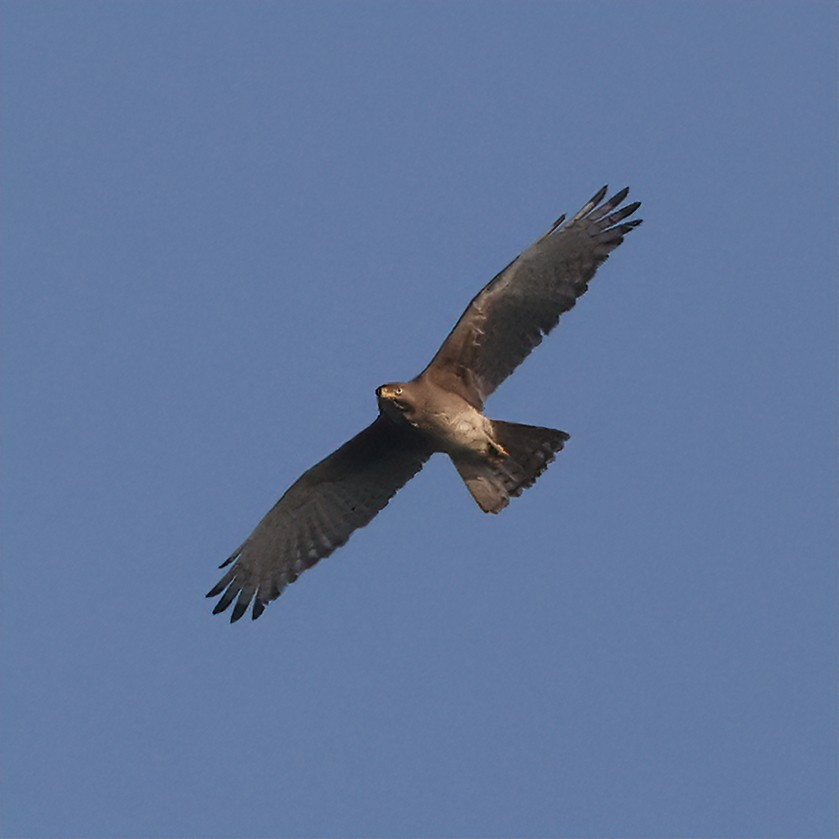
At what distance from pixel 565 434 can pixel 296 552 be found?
2290mm

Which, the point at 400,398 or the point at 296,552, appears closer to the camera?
the point at 400,398

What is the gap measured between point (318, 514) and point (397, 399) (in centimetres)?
144

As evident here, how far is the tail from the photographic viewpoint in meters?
12.9

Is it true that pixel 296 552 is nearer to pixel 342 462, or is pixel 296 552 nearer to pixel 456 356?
pixel 342 462

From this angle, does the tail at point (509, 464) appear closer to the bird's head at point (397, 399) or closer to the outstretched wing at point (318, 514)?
the outstretched wing at point (318, 514)

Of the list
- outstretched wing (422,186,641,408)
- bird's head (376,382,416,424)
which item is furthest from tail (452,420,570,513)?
bird's head (376,382,416,424)

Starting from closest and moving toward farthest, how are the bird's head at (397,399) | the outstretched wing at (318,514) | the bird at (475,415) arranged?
the bird's head at (397,399), the bird at (475,415), the outstretched wing at (318,514)

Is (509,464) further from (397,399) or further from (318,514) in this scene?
(318,514)

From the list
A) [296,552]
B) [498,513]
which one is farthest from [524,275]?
[296,552]

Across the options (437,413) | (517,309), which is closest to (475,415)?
(437,413)

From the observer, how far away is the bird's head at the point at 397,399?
40.9 ft

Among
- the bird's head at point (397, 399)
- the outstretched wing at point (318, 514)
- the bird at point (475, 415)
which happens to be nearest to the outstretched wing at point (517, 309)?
the bird at point (475, 415)

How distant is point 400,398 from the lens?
12.5 meters

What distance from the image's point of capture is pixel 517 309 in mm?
12812
